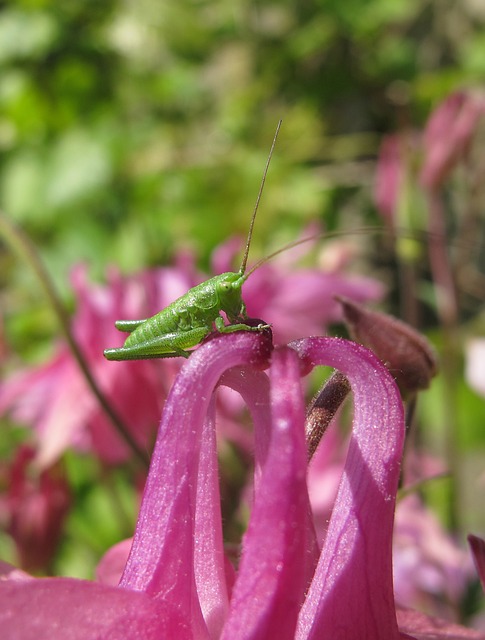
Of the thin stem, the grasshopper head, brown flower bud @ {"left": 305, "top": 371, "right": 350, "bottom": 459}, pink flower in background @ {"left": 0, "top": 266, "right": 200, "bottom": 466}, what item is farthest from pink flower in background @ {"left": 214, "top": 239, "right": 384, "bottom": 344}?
brown flower bud @ {"left": 305, "top": 371, "right": 350, "bottom": 459}

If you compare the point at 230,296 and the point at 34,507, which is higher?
the point at 230,296

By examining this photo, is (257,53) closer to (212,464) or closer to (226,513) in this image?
(226,513)

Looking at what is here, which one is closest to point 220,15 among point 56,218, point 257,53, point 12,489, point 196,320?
point 257,53

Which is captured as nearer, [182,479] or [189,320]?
[182,479]

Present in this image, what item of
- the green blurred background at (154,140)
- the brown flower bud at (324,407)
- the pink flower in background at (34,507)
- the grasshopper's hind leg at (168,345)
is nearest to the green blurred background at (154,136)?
the green blurred background at (154,140)

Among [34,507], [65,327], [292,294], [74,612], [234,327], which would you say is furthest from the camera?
[292,294]

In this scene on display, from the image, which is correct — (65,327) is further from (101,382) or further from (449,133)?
(449,133)

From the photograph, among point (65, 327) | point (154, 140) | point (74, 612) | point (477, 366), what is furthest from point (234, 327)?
point (154, 140)

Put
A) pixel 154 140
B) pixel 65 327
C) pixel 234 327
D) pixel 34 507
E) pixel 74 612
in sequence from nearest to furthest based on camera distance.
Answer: pixel 74 612
pixel 234 327
pixel 65 327
pixel 34 507
pixel 154 140

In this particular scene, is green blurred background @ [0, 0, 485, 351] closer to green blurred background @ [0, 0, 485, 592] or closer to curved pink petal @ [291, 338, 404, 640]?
green blurred background @ [0, 0, 485, 592]
